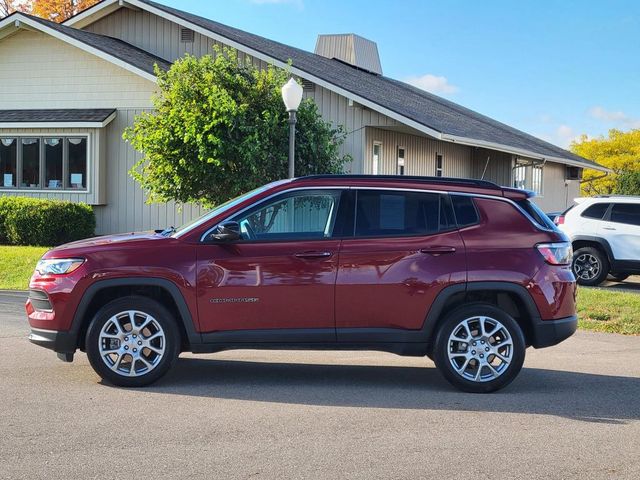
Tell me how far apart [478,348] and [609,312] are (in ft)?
20.0

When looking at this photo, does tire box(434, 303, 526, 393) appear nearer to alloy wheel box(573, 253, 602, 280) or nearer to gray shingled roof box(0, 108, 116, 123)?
alloy wheel box(573, 253, 602, 280)

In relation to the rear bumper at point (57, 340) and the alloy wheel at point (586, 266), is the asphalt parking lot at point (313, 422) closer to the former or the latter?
the rear bumper at point (57, 340)

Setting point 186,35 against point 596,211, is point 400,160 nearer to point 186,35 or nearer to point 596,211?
point 186,35

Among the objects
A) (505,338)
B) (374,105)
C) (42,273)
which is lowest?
(505,338)

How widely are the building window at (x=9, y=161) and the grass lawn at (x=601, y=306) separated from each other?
21.0 ft

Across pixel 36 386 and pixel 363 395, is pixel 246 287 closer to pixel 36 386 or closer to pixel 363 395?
pixel 363 395

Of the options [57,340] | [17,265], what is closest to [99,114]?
[17,265]

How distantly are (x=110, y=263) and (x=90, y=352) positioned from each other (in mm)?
777

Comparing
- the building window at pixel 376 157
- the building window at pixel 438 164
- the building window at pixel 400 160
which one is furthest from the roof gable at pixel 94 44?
the building window at pixel 438 164

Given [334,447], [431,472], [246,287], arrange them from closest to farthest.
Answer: [431,472]
[334,447]
[246,287]

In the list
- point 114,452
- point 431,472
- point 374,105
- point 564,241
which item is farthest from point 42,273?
point 374,105

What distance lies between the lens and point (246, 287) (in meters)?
7.20

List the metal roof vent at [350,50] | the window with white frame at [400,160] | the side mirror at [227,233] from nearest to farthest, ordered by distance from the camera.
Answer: the side mirror at [227,233] < the window with white frame at [400,160] < the metal roof vent at [350,50]

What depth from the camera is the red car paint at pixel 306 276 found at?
721cm
